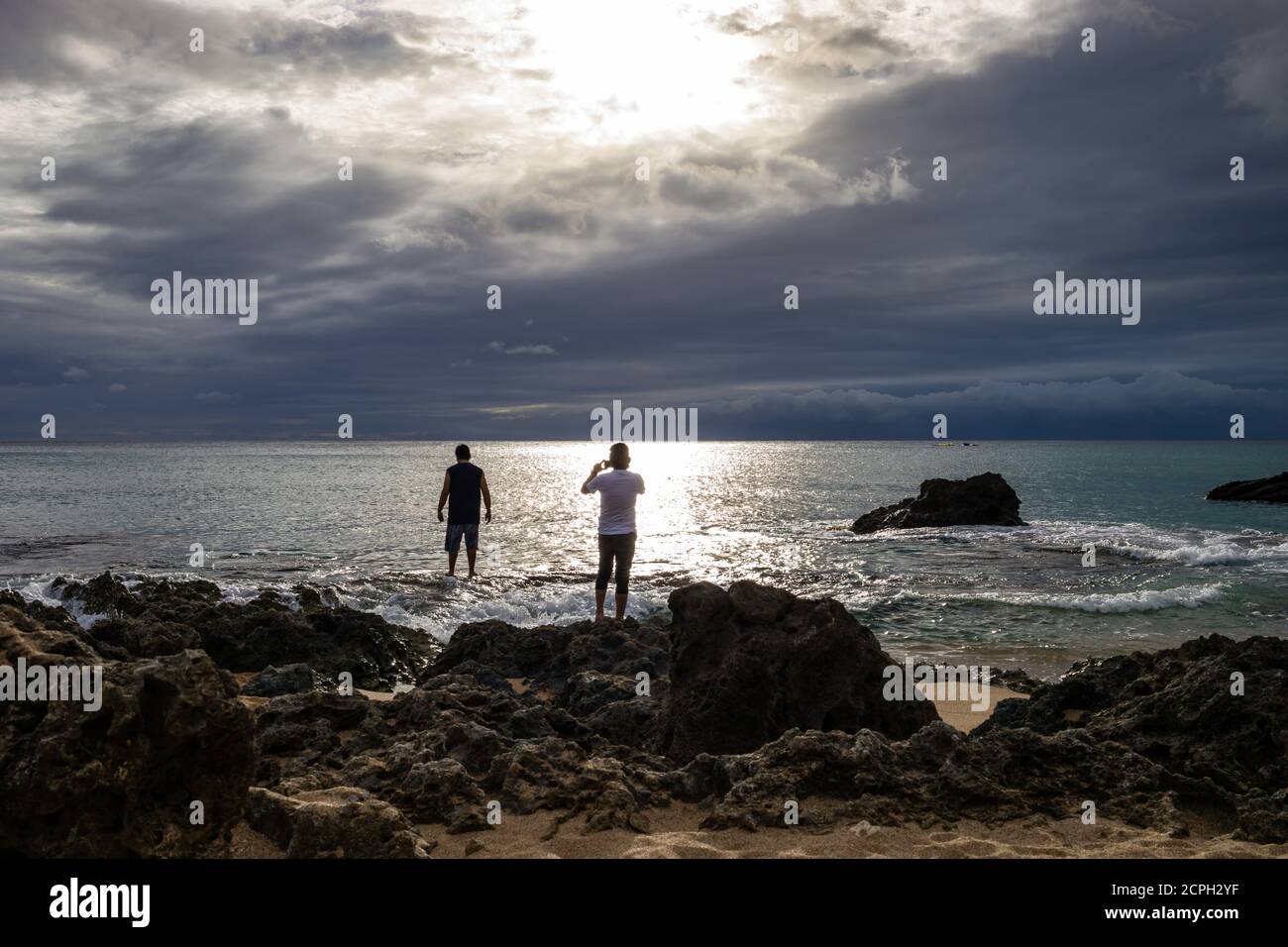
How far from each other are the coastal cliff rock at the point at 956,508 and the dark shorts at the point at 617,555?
23.7 meters

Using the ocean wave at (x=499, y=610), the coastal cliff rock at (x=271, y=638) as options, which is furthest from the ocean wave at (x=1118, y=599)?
the coastal cliff rock at (x=271, y=638)

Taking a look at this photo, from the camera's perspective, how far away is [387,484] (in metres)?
73.1

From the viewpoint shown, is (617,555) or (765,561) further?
(765,561)

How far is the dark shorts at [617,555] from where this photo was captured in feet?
42.9

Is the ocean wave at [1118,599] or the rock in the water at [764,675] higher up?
the rock in the water at [764,675]

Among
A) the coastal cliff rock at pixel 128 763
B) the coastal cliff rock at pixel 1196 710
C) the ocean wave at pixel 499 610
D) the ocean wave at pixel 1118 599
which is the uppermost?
the coastal cliff rock at pixel 128 763

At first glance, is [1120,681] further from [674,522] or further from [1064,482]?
[1064,482]

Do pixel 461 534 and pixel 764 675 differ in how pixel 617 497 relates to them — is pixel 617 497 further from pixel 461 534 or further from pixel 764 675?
pixel 461 534

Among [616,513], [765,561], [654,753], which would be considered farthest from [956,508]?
[654,753]

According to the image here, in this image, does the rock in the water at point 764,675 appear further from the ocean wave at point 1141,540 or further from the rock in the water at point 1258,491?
the rock in the water at point 1258,491

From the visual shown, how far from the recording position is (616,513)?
12859 millimetres

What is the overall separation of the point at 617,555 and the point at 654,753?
6.26m

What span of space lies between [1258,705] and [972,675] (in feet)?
17.1
